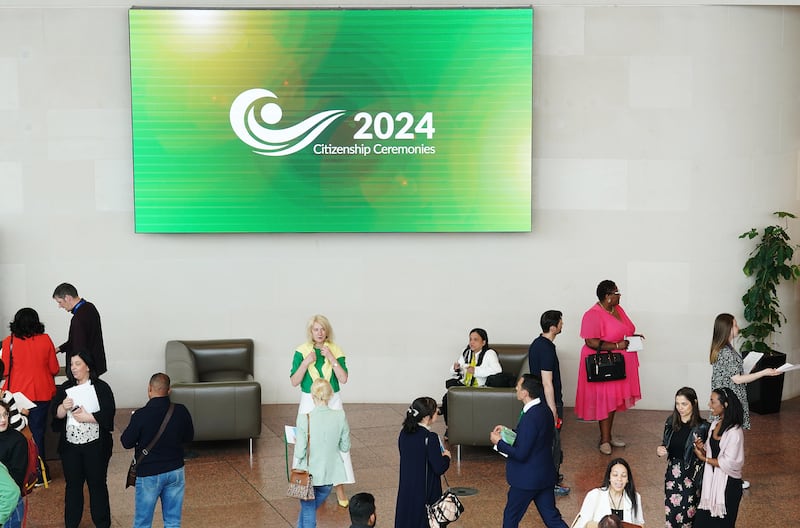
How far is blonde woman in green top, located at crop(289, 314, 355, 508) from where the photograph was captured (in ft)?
26.6

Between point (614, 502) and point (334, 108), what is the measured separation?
6242 millimetres

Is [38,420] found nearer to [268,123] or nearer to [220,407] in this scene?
[220,407]

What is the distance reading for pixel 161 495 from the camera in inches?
272

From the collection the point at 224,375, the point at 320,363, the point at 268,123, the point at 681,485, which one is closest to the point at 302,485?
the point at 320,363

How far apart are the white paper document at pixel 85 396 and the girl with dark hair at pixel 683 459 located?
3.92 metres

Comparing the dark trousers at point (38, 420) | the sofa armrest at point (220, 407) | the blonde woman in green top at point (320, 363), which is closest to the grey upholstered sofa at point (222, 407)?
the sofa armrest at point (220, 407)

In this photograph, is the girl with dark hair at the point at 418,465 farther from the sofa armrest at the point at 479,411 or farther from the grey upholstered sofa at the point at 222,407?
the grey upholstered sofa at the point at 222,407

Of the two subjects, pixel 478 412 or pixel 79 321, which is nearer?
pixel 79 321

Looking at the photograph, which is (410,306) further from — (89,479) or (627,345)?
(89,479)

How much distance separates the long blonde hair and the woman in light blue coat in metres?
3.08

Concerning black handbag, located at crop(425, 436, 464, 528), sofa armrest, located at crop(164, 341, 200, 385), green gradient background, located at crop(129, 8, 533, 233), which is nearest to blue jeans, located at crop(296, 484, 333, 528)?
black handbag, located at crop(425, 436, 464, 528)

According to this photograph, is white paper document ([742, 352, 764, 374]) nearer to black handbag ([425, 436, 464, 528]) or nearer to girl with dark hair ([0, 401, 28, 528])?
black handbag ([425, 436, 464, 528])

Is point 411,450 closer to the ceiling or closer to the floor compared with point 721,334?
closer to the floor

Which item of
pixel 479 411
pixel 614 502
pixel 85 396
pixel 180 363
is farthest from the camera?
pixel 180 363
